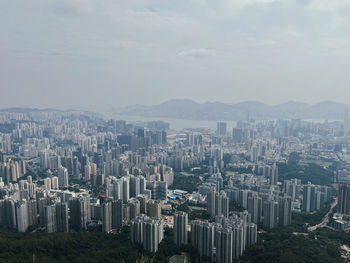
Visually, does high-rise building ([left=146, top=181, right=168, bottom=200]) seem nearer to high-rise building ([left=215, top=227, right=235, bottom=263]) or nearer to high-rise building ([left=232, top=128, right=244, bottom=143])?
high-rise building ([left=215, top=227, right=235, bottom=263])

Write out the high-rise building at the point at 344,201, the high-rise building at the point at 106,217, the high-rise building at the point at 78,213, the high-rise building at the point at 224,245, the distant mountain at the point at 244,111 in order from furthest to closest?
the distant mountain at the point at 244,111, the high-rise building at the point at 344,201, the high-rise building at the point at 78,213, the high-rise building at the point at 106,217, the high-rise building at the point at 224,245

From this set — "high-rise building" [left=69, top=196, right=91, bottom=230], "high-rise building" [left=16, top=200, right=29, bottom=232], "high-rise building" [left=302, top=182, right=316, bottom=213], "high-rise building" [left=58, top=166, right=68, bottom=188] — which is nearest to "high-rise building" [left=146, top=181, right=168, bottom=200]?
"high-rise building" [left=69, top=196, right=91, bottom=230]

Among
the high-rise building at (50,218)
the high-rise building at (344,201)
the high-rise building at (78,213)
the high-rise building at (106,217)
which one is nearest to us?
the high-rise building at (50,218)


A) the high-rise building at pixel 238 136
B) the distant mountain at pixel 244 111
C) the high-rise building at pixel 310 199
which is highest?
the distant mountain at pixel 244 111

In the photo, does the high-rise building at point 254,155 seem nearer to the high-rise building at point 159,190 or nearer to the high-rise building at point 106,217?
the high-rise building at point 159,190

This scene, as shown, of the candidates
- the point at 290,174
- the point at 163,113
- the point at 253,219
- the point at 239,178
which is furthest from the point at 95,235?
the point at 163,113

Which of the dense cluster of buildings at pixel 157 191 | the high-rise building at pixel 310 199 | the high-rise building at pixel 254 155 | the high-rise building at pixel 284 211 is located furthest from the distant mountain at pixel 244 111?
the high-rise building at pixel 284 211

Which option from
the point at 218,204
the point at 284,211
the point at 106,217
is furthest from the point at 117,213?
the point at 284,211

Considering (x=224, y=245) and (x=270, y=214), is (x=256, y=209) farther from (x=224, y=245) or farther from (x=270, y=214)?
(x=224, y=245)
